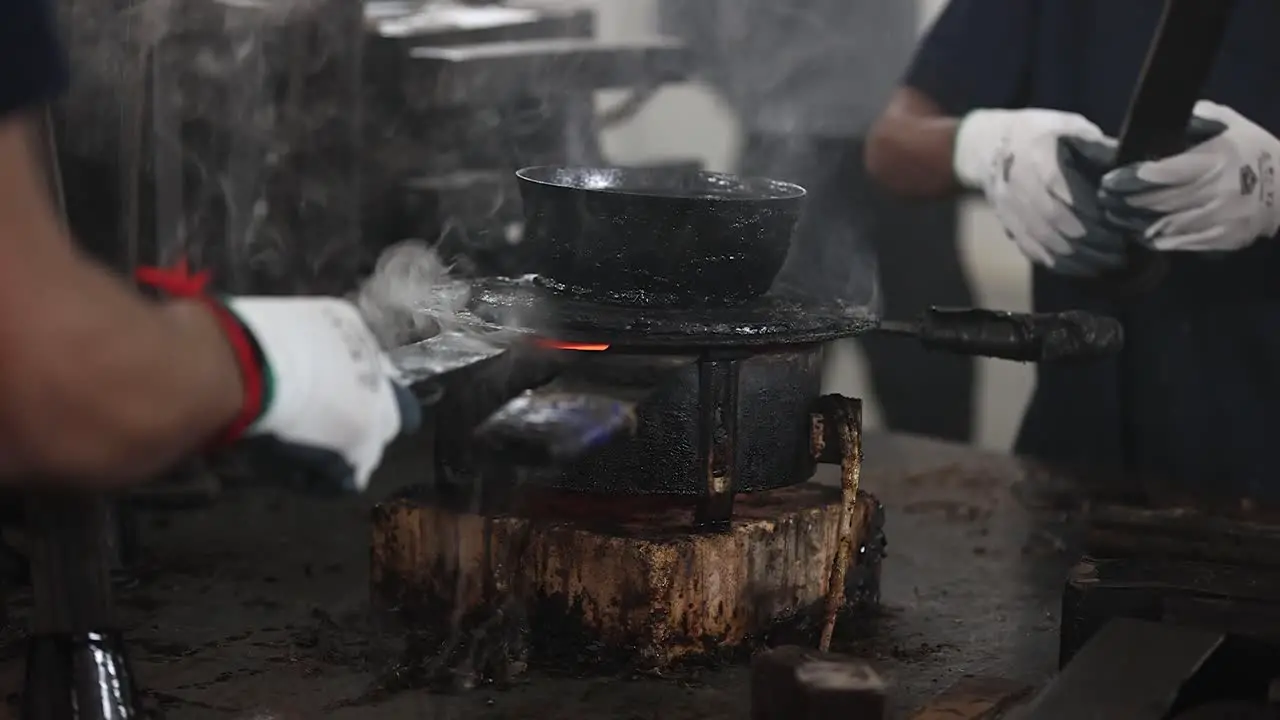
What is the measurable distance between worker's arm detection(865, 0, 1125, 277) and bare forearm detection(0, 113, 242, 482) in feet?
6.26

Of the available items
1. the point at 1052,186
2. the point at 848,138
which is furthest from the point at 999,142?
the point at 848,138

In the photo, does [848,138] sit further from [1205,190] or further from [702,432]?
[702,432]

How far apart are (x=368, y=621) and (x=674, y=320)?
0.62m

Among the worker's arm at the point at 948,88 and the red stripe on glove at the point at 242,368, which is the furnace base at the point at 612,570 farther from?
the worker's arm at the point at 948,88

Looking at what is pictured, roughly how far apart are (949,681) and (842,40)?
3.33 meters

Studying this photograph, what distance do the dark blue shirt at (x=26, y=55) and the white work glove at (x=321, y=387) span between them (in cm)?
27

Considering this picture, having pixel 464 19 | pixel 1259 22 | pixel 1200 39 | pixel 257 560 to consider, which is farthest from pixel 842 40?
pixel 257 560

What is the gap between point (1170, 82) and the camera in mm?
2268

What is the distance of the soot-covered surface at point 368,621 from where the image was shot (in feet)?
5.72

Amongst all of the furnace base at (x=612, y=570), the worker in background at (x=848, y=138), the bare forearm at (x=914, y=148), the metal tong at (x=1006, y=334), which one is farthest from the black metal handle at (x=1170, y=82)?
the worker in background at (x=848, y=138)

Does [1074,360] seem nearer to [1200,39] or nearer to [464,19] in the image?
[1200,39]

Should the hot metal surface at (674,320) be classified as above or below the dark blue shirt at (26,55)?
below

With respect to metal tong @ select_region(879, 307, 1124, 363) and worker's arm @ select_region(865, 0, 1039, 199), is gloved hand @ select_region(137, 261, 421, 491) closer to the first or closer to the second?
metal tong @ select_region(879, 307, 1124, 363)

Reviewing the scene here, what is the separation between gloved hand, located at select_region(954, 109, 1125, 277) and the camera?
2688mm
